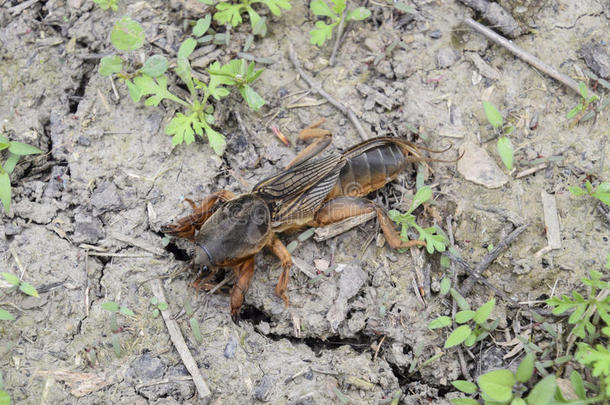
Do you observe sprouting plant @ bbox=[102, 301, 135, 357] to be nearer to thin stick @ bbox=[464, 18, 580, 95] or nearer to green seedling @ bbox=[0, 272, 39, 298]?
green seedling @ bbox=[0, 272, 39, 298]

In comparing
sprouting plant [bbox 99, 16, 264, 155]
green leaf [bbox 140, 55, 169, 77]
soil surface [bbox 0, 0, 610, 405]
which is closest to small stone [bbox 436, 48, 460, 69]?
soil surface [bbox 0, 0, 610, 405]

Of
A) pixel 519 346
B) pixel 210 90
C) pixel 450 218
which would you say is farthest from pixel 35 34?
pixel 519 346

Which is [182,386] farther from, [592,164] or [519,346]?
[592,164]

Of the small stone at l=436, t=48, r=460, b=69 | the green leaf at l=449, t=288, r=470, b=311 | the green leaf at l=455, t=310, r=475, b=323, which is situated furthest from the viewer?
the small stone at l=436, t=48, r=460, b=69

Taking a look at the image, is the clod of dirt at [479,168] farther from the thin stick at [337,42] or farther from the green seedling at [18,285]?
the green seedling at [18,285]

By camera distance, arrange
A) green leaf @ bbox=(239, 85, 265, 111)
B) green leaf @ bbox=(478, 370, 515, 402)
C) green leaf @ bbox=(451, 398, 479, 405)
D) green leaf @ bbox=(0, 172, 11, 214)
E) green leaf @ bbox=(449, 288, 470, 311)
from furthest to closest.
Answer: green leaf @ bbox=(239, 85, 265, 111)
green leaf @ bbox=(0, 172, 11, 214)
green leaf @ bbox=(449, 288, 470, 311)
green leaf @ bbox=(451, 398, 479, 405)
green leaf @ bbox=(478, 370, 515, 402)
